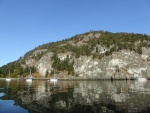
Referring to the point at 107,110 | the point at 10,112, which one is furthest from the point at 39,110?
the point at 107,110

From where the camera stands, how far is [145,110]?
38469 millimetres

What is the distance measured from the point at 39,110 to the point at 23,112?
2680mm

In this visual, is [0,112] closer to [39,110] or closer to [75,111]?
[39,110]

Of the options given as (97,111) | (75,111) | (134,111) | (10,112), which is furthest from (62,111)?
(134,111)

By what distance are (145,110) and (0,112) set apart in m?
23.3

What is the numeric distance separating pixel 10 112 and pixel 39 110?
4.61 m

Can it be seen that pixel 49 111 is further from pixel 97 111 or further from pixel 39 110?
pixel 97 111

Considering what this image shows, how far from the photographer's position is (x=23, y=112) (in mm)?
37375

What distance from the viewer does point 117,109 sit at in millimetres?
40094

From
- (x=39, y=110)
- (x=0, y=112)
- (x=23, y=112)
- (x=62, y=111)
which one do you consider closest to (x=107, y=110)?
(x=62, y=111)

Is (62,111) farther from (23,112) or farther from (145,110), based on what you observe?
(145,110)

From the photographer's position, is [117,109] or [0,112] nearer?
[0,112]

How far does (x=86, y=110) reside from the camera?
39219 millimetres

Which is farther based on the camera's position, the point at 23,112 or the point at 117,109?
the point at 117,109
